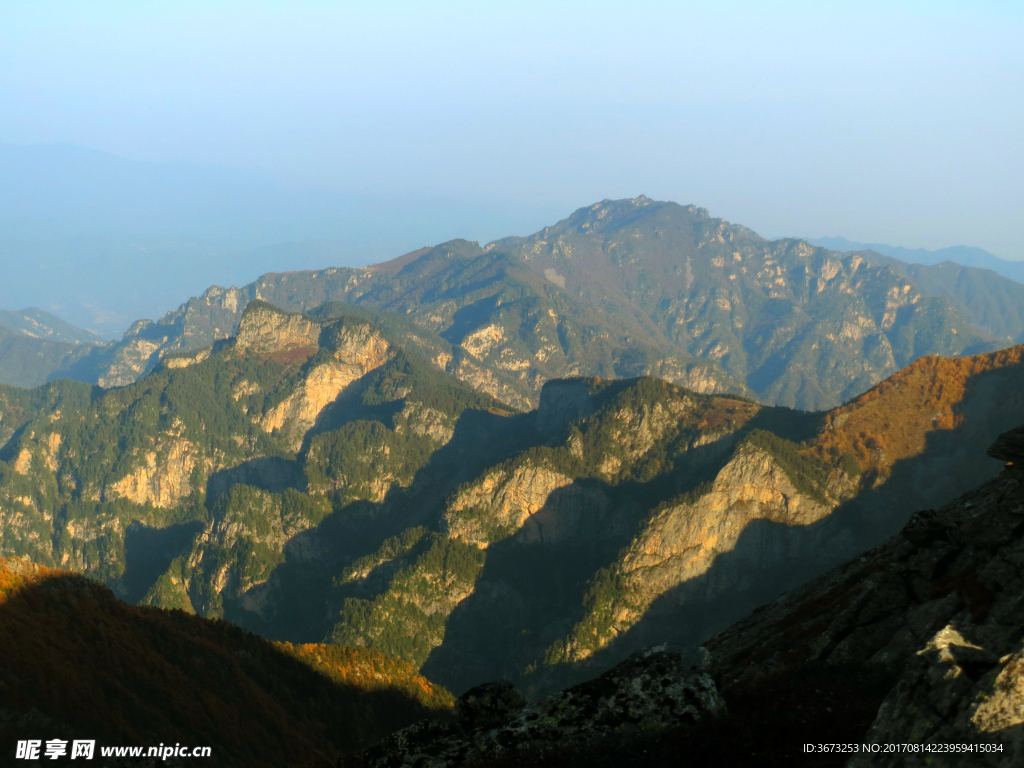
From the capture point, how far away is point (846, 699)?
2830cm

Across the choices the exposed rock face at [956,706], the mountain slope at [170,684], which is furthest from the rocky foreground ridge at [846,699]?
the mountain slope at [170,684]

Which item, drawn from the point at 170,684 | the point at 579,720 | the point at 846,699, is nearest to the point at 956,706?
the point at 846,699

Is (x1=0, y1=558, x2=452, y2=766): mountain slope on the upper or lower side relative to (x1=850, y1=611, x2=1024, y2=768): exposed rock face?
lower

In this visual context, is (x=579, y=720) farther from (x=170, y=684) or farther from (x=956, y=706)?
(x=170, y=684)

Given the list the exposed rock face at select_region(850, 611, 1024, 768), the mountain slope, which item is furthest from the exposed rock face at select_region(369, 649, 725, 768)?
the mountain slope

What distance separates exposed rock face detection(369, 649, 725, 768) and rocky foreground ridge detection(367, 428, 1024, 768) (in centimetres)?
6

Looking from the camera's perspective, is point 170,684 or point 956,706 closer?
point 956,706

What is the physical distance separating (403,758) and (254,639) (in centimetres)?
11798

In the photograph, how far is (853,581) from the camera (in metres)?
79.8

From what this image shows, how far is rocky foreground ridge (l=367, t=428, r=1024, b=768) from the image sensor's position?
19.1m

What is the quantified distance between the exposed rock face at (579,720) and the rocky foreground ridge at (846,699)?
62mm

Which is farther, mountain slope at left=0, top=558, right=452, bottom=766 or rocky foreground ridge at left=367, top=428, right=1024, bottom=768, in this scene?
mountain slope at left=0, top=558, right=452, bottom=766

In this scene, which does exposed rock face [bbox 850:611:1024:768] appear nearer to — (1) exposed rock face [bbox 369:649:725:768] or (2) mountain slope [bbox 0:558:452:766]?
(1) exposed rock face [bbox 369:649:725:768]

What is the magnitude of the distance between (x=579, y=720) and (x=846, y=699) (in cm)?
1089
